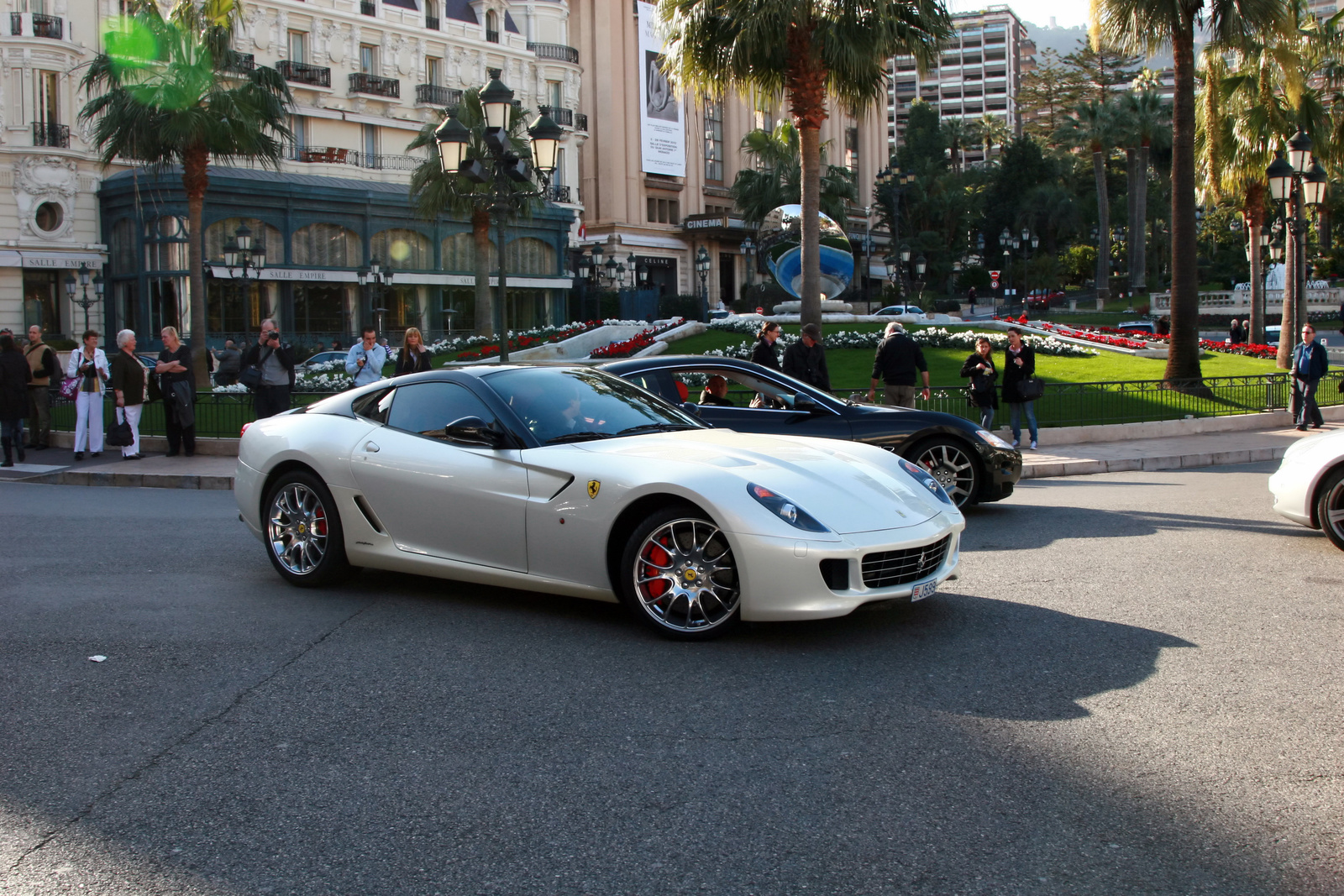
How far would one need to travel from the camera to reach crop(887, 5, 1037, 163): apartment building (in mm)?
163375

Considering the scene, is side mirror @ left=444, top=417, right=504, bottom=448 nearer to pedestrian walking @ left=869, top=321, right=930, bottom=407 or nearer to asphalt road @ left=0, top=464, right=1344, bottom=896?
asphalt road @ left=0, top=464, right=1344, bottom=896

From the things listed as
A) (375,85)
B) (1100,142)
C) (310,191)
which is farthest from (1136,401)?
(1100,142)

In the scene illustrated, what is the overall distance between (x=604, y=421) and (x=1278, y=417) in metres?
17.4

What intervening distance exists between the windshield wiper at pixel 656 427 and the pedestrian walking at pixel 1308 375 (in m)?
14.6

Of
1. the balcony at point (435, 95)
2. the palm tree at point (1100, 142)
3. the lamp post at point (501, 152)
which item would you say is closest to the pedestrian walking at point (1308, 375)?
the lamp post at point (501, 152)

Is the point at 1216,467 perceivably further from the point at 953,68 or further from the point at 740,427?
the point at 953,68

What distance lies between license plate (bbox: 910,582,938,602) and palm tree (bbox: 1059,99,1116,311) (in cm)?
7020

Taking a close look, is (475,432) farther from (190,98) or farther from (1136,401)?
(190,98)

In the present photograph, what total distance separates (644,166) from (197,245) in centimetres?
4217

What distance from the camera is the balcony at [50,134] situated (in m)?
42.2

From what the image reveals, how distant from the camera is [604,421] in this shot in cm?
662

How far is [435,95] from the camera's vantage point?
54156 millimetres

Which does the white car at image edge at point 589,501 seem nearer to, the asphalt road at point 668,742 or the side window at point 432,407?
the side window at point 432,407

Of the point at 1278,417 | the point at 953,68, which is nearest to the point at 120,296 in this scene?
the point at 1278,417
